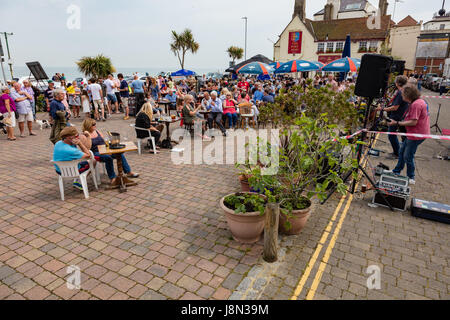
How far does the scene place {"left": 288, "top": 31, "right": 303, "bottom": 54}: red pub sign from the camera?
140 feet

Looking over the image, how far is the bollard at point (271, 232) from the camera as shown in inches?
137

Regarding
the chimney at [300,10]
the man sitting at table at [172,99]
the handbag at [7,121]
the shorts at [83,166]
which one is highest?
the chimney at [300,10]

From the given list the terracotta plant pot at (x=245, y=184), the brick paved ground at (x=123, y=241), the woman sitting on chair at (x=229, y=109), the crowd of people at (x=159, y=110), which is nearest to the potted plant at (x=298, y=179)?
the brick paved ground at (x=123, y=241)

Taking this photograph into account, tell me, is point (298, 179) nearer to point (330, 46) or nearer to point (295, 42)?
point (330, 46)

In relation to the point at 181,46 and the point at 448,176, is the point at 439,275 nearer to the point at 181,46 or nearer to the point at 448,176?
the point at 448,176

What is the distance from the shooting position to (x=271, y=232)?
3523 millimetres

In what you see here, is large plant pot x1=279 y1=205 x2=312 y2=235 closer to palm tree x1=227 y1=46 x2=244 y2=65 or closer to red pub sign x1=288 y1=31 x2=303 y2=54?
red pub sign x1=288 y1=31 x2=303 y2=54

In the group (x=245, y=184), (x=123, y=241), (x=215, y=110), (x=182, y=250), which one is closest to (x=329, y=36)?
(x=215, y=110)

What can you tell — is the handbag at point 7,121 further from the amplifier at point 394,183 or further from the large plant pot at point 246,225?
the amplifier at point 394,183

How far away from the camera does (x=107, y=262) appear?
360cm

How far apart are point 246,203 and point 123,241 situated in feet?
6.14

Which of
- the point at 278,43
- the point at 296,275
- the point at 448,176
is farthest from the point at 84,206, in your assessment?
the point at 278,43

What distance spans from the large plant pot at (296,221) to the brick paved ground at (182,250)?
13 cm

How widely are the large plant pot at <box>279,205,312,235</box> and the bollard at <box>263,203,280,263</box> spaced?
54 cm
